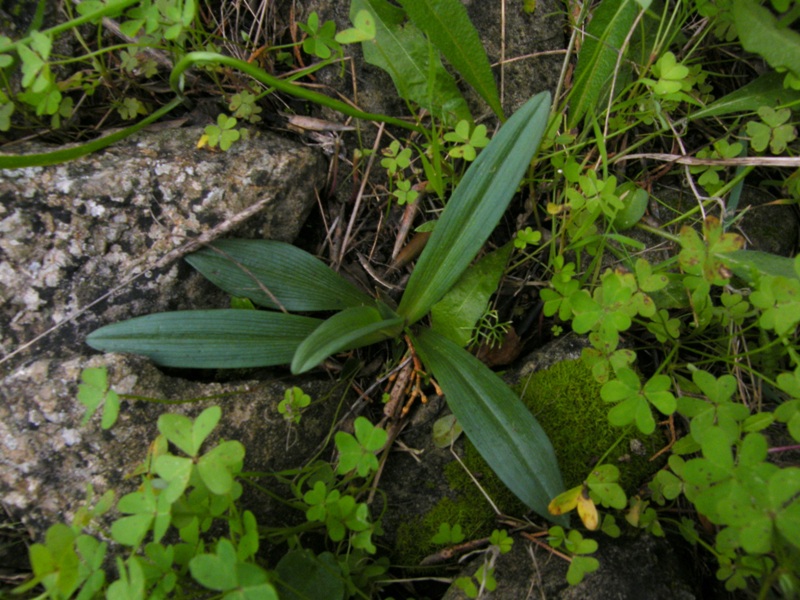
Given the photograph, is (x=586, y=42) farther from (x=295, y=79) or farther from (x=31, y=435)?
(x=31, y=435)

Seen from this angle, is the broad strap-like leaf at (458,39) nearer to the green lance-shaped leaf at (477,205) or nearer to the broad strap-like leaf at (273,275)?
the green lance-shaped leaf at (477,205)

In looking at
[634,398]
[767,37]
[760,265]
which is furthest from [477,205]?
[767,37]

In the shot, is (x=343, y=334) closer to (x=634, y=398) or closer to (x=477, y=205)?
(x=477, y=205)

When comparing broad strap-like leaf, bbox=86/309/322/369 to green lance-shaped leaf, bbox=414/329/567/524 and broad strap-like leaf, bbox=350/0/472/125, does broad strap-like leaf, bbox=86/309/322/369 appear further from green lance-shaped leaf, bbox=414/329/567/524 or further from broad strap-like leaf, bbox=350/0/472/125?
broad strap-like leaf, bbox=350/0/472/125

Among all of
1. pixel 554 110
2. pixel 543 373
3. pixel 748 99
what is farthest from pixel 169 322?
pixel 748 99

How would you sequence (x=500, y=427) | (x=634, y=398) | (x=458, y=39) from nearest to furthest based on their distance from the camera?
(x=634, y=398) < (x=500, y=427) < (x=458, y=39)

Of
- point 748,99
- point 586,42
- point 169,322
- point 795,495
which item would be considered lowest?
point 795,495
